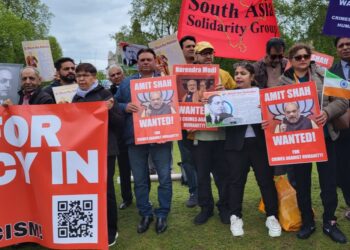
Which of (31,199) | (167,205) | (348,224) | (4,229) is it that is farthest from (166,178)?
(348,224)

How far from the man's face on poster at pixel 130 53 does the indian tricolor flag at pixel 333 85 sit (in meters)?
4.86

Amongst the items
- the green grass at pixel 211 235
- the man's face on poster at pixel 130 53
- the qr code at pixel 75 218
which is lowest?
the green grass at pixel 211 235

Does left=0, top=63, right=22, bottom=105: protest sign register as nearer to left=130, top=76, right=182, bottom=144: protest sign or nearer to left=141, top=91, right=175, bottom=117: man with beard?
left=130, top=76, right=182, bottom=144: protest sign

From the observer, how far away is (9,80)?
14.7 feet

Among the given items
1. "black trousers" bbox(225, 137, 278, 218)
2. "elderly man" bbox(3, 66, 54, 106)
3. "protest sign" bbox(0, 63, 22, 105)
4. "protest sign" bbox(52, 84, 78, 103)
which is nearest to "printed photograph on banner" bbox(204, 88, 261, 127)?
"black trousers" bbox(225, 137, 278, 218)

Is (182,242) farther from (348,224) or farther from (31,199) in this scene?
(348,224)

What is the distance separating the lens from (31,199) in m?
3.83

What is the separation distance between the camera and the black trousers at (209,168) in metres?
4.64

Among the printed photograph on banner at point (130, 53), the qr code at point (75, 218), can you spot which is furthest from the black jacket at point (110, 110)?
the printed photograph on banner at point (130, 53)

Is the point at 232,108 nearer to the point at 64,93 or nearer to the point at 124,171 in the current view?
the point at 64,93

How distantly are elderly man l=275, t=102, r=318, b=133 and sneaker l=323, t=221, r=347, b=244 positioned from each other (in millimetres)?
1198

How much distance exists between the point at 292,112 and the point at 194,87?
3.85 ft

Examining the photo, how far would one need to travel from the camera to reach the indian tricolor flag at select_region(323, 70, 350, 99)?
152 inches

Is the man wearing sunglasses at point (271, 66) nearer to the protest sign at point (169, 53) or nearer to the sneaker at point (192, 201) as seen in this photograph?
the protest sign at point (169, 53)
